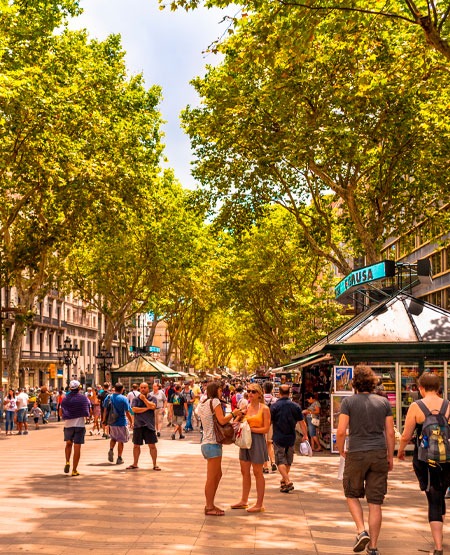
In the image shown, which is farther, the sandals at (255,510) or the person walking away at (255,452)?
the person walking away at (255,452)

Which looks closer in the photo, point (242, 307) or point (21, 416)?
point (21, 416)

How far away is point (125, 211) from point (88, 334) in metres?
58.6

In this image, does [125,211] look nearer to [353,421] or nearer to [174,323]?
[353,421]

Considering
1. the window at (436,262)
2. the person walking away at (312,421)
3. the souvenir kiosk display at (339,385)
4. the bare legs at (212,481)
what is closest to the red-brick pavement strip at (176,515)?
the bare legs at (212,481)

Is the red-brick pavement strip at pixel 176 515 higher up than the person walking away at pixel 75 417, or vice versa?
the person walking away at pixel 75 417

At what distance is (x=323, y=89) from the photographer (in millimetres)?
21891

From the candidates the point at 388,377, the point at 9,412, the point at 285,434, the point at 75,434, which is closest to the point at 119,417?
the point at 75,434

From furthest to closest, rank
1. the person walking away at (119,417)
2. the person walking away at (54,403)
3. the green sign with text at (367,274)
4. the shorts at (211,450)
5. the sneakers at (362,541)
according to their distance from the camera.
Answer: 1. the person walking away at (54,403)
2. the green sign with text at (367,274)
3. the person walking away at (119,417)
4. the shorts at (211,450)
5. the sneakers at (362,541)

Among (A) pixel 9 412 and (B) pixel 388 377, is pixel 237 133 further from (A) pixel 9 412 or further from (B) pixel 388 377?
(A) pixel 9 412

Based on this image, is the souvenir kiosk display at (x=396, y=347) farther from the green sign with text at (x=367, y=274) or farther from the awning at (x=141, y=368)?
the awning at (x=141, y=368)

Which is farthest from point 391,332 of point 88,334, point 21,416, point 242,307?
point 88,334

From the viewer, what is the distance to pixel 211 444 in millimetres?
9508

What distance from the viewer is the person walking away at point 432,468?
7.18 metres

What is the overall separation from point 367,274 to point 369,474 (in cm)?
1409
